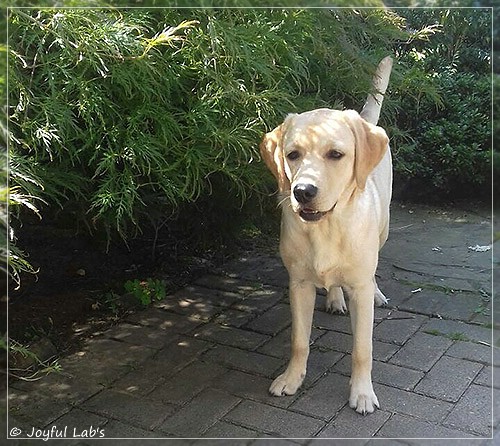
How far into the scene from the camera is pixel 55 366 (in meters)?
2.09

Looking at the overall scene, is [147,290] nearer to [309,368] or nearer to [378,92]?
[309,368]

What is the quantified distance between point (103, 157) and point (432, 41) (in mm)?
832

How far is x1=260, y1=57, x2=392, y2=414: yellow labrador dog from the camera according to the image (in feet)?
5.27

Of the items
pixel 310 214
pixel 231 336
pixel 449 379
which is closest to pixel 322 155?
pixel 310 214

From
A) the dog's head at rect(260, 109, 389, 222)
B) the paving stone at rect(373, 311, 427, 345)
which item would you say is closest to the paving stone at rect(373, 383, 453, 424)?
the paving stone at rect(373, 311, 427, 345)

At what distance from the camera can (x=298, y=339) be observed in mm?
1967

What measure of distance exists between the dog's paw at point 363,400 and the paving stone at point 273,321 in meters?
0.52

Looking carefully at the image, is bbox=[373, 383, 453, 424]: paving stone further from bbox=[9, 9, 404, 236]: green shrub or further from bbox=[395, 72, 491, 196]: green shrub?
bbox=[9, 9, 404, 236]: green shrub

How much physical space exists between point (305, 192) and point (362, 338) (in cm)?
53

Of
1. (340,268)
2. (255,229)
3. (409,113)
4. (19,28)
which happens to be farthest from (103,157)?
(255,229)

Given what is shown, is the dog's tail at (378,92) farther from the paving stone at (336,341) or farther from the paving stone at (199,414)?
the paving stone at (199,414)

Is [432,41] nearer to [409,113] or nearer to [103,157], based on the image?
[409,113]

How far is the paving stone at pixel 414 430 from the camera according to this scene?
5.47 ft

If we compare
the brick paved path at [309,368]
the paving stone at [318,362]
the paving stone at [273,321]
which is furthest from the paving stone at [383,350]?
the paving stone at [273,321]
